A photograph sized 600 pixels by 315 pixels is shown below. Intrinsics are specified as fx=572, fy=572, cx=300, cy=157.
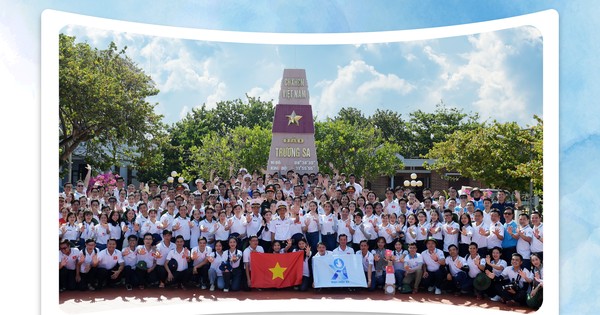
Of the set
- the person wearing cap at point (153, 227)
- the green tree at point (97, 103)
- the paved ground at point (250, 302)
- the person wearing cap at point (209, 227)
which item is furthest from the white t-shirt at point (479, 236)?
the green tree at point (97, 103)

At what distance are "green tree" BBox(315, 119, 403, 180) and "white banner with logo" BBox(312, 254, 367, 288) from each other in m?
15.5

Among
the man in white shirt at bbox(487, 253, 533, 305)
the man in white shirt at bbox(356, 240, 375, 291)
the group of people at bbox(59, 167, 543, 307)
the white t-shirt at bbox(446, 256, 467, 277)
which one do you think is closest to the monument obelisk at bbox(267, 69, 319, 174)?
the group of people at bbox(59, 167, 543, 307)

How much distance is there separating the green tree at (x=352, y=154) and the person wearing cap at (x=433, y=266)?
1551 cm

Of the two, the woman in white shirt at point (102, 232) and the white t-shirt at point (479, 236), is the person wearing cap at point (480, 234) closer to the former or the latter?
the white t-shirt at point (479, 236)

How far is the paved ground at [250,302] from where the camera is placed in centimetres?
816

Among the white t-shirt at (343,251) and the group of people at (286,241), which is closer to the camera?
the group of people at (286,241)

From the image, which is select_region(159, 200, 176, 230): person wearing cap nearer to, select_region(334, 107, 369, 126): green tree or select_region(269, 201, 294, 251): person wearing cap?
select_region(269, 201, 294, 251): person wearing cap

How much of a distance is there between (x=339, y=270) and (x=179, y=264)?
2.56m

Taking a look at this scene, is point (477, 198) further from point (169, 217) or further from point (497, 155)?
point (497, 155)

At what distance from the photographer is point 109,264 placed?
8.98m
